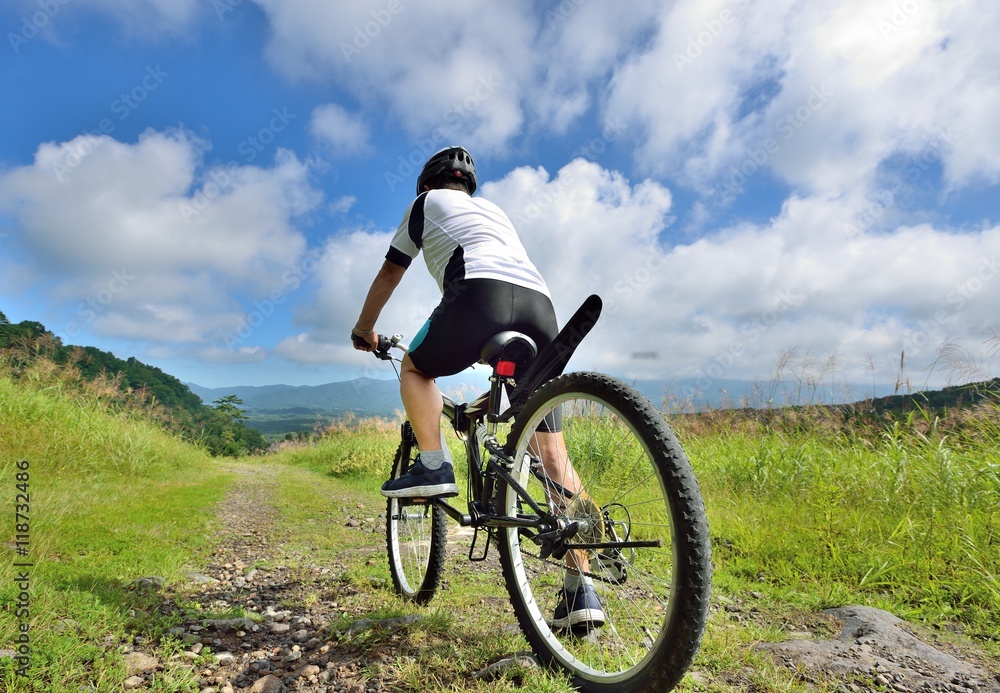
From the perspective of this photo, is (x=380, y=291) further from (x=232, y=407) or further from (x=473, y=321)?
(x=232, y=407)

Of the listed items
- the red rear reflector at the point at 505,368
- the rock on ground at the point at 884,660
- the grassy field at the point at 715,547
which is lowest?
the rock on ground at the point at 884,660

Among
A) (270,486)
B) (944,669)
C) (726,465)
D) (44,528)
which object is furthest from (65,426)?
(944,669)

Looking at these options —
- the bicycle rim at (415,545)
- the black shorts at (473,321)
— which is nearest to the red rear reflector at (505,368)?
the black shorts at (473,321)

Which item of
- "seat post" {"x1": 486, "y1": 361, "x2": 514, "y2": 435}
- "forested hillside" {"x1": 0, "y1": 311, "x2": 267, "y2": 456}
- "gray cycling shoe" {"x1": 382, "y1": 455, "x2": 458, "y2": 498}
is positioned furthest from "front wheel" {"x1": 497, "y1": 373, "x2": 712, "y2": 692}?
"forested hillside" {"x1": 0, "y1": 311, "x2": 267, "y2": 456}

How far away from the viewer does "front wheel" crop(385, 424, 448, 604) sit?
285cm

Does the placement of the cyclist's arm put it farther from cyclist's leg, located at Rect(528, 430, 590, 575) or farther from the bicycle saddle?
cyclist's leg, located at Rect(528, 430, 590, 575)

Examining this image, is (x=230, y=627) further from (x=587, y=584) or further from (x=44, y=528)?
(x=44, y=528)

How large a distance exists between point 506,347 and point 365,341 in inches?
48.2

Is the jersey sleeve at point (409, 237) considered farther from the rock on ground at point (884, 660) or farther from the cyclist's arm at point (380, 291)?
the rock on ground at point (884, 660)

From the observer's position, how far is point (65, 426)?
6.15m

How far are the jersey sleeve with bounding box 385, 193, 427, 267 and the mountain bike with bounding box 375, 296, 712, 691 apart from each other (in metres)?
0.76

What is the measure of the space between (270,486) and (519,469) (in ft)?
22.9

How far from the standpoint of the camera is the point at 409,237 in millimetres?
2607

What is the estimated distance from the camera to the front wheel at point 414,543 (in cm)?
285
